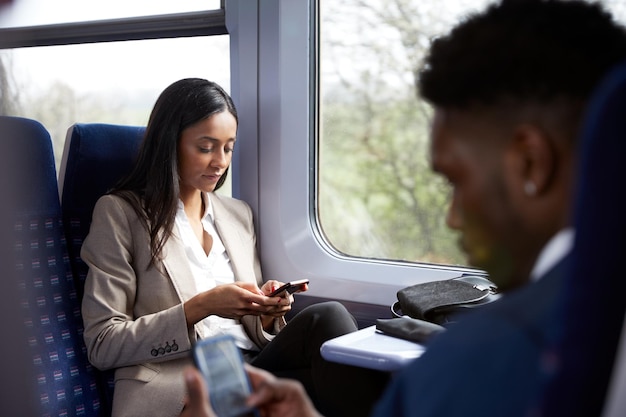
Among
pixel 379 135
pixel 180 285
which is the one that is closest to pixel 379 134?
pixel 379 135

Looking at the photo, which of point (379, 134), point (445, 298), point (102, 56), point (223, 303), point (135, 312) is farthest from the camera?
point (102, 56)

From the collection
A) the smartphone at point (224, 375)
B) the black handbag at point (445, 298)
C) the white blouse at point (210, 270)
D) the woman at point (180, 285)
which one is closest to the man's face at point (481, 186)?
the smartphone at point (224, 375)

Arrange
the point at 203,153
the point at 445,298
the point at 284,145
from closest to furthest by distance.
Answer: the point at 445,298 < the point at 203,153 < the point at 284,145

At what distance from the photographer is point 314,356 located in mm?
2350

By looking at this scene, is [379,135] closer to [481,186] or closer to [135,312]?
[135,312]

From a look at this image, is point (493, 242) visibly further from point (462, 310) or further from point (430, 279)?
point (430, 279)

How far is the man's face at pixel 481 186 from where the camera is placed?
85cm

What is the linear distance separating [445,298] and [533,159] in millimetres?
1361

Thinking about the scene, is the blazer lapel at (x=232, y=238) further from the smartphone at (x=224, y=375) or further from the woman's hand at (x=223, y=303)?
the smartphone at (x=224, y=375)

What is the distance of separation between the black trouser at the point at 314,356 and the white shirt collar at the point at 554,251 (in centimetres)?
141

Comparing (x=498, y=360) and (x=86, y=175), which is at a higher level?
(x=86, y=175)

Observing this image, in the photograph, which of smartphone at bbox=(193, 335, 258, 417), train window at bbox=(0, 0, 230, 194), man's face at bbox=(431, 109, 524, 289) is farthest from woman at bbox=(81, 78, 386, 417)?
man's face at bbox=(431, 109, 524, 289)

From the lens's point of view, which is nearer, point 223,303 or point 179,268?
point 223,303

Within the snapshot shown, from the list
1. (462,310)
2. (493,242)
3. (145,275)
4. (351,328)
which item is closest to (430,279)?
(351,328)
